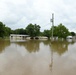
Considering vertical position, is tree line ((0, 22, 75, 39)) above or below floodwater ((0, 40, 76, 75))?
above

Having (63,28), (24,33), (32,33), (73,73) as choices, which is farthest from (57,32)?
(73,73)

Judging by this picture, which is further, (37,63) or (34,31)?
(34,31)

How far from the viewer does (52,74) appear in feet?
24.3

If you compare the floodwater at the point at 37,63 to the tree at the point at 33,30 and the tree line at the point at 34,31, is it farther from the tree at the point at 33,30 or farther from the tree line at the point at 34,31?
the tree at the point at 33,30

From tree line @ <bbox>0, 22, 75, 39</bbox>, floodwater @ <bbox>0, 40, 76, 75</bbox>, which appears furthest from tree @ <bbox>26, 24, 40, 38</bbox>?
floodwater @ <bbox>0, 40, 76, 75</bbox>

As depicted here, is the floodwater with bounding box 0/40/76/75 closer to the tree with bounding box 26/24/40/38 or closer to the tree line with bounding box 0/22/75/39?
the tree line with bounding box 0/22/75/39

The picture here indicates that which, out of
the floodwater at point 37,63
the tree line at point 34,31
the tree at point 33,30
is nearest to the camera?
the floodwater at point 37,63

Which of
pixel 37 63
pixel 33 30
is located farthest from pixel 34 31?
pixel 37 63

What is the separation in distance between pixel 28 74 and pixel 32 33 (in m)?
85.6

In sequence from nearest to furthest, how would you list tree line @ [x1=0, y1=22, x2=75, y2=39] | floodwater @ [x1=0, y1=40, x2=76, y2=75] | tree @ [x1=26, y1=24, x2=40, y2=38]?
floodwater @ [x1=0, y1=40, x2=76, y2=75], tree line @ [x1=0, y1=22, x2=75, y2=39], tree @ [x1=26, y1=24, x2=40, y2=38]

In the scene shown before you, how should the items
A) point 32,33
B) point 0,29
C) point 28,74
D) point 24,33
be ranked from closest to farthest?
point 28,74
point 0,29
point 32,33
point 24,33

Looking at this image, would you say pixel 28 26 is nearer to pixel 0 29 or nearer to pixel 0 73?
pixel 0 29

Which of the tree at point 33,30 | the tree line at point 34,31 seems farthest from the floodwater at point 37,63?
the tree at point 33,30

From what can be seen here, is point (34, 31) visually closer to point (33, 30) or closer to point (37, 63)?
point (33, 30)
